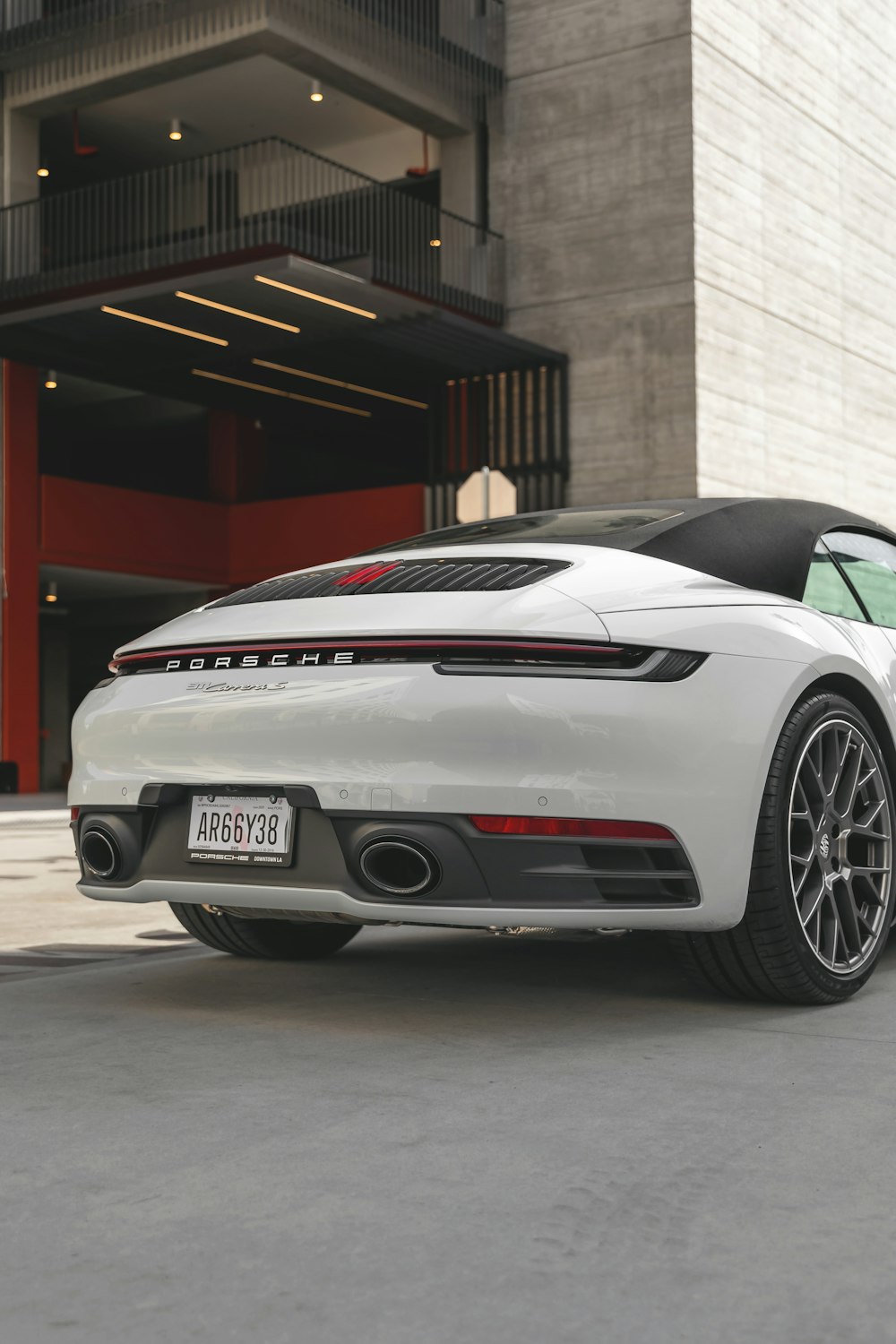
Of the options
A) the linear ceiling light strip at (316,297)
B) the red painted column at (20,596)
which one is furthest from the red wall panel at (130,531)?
the linear ceiling light strip at (316,297)

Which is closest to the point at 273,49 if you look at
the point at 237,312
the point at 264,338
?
the point at 237,312

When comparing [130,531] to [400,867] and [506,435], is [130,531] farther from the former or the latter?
[400,867]

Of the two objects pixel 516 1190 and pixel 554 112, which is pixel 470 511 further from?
pixel 516 1190

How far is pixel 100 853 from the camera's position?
4.06 meters

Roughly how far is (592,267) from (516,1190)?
2016 centimetres

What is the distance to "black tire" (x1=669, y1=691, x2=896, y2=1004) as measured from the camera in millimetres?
3727

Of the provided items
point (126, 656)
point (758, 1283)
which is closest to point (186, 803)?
point (126, 656)

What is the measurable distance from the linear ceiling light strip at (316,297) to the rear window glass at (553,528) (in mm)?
14289

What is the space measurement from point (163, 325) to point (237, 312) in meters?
1.21

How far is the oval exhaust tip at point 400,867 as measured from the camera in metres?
3.52

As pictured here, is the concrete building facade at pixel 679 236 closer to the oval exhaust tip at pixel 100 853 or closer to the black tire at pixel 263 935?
the black tire at pixel 263 935

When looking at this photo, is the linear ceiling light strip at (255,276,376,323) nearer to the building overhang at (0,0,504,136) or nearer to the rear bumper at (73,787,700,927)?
the building overhang at (0,0,504,136)

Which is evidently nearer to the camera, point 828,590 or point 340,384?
point 828,590

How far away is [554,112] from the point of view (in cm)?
2198
